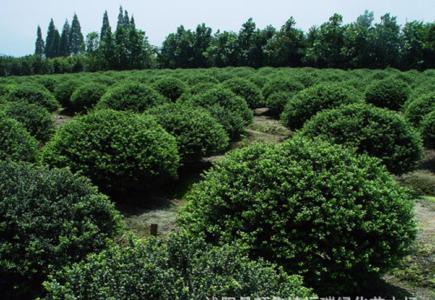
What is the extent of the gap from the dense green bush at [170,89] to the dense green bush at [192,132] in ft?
20.3

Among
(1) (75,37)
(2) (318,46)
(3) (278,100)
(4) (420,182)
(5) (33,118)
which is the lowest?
(4) (420,182)

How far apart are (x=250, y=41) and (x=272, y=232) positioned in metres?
50.7

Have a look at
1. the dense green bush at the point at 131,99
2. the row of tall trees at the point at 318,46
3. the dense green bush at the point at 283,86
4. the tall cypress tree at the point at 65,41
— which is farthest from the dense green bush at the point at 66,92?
the tall cypress tree at the point at 65,41

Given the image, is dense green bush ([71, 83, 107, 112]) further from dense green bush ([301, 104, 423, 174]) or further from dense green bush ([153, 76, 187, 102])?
dense green bush ([301, 104, 423, 174])

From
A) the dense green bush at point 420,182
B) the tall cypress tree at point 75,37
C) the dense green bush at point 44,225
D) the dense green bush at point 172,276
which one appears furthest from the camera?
the tall cypress tree at point 75,37

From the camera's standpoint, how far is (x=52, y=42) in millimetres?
109688

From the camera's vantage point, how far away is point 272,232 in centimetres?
427

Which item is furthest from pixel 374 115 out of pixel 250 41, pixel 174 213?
pixel 250 41

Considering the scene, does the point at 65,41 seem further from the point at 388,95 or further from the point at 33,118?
the point at 33,118

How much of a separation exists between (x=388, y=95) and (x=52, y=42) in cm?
10676

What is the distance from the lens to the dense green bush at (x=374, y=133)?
830 centimetres

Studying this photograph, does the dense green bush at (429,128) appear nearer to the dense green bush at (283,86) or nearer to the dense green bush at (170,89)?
the dense green bush at (283,86)

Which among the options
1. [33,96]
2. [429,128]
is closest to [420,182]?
[429,128]

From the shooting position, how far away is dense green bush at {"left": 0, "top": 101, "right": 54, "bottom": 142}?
10545 millimetres
